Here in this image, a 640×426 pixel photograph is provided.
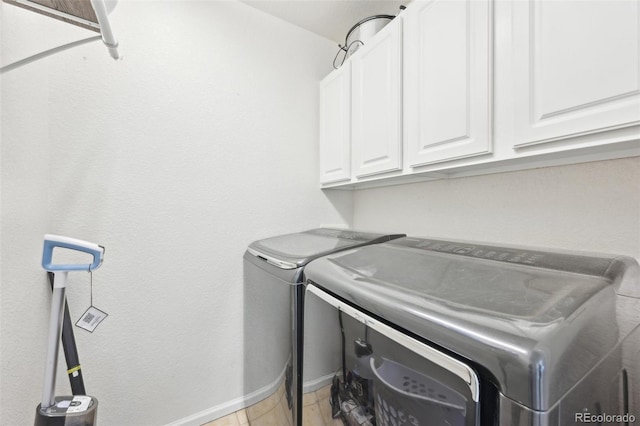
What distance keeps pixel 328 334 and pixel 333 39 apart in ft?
6.60

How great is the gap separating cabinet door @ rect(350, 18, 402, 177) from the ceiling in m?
0.37

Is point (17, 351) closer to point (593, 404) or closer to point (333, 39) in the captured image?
point (593, 404)

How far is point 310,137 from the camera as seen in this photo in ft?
6.04

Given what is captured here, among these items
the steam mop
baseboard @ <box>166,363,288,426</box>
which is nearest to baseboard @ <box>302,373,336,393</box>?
baseboard @ <box>166,363,288,426</box>

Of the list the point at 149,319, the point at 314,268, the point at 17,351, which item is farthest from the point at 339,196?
the point at 17,351

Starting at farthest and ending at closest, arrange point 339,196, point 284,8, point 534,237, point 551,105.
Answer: point 339,196 < point 284,8 < point 534,237 < point 551,105

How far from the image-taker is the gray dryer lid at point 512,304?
16.1 inches

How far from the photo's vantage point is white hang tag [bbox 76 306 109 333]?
3.88ft

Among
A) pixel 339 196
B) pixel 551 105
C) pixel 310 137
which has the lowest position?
pixel 339 196

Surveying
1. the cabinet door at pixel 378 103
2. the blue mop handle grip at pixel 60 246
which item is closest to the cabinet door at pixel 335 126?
the cabinet door at pixel 378 103

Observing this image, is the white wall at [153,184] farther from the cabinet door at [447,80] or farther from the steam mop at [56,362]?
the cabinet door at [447,80]

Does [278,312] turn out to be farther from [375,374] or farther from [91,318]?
[91,318]

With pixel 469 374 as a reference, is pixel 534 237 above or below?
above

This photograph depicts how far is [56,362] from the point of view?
890mm
